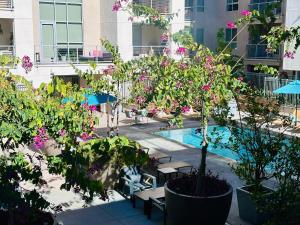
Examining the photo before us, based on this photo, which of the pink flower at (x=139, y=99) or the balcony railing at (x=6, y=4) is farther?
the balcony railing at (x=6, y=4)

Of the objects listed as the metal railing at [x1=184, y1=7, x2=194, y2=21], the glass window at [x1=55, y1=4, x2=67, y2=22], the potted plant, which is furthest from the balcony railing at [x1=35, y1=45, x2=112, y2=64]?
the potted plant

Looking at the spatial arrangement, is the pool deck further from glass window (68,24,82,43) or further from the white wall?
glass window (68,24,82,43)

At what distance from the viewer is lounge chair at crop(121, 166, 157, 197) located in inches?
452

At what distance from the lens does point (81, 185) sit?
5746mm

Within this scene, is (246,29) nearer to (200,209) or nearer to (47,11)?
(47,11)

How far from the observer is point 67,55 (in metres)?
26.2

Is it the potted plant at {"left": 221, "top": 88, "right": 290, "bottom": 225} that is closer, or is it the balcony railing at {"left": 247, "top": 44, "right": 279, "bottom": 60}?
the potted plant at {"left": 221, "top": 88, "right": 290, "bottom": 225}

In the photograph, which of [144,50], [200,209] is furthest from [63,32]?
[200,209]

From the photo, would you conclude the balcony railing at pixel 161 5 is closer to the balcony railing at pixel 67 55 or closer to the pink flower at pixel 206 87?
the balcony railing at pixel 67 55

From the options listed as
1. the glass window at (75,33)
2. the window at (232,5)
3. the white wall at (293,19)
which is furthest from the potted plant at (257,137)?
the window at (232,5)

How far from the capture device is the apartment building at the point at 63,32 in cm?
2309

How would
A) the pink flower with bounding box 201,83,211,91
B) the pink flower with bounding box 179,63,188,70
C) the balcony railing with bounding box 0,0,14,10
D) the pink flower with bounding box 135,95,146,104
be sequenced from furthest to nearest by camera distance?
the balcony railing with bounding box 0,0,14,10 → the pink flower with bounding box 135,95,146,104 → the pink flower with bounding box 179,63,188,70 → the pink flower with bounding box 201,83,211,91

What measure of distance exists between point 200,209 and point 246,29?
22.9 metres

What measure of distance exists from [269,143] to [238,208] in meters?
3.01
